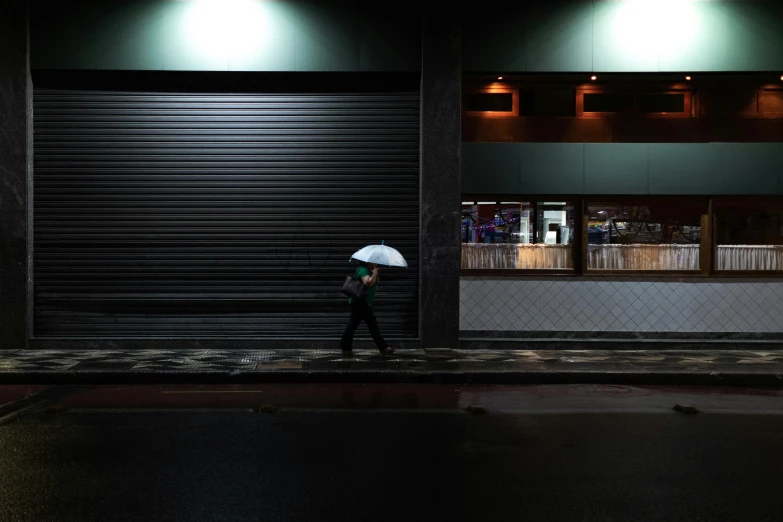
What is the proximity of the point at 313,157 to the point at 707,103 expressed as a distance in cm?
637

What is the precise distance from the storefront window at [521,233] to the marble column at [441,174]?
486mm

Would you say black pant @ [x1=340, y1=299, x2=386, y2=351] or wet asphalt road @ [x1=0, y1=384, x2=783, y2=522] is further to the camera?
black pant @ [x1=340, y1=299, x2=386, y2=351]

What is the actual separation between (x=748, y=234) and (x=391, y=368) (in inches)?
261

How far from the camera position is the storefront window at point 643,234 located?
1395 centimetres

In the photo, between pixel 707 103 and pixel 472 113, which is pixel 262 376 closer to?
pixel 472 113

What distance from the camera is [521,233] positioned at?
13953 mm

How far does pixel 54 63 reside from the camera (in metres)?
13.4

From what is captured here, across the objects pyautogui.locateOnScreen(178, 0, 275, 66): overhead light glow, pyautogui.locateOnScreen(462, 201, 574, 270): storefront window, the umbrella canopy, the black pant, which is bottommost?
the black pant

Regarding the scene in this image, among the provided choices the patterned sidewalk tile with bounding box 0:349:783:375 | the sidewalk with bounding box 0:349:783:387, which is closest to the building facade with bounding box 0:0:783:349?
the patterned sidewalk tile with bounding box 0:349:783:375

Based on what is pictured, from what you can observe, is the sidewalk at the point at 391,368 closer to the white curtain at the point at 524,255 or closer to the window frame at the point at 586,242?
the window frame at the point at 586,242

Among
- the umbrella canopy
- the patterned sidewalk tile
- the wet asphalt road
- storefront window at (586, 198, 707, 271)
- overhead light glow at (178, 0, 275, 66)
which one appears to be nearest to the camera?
the wet asphalt road

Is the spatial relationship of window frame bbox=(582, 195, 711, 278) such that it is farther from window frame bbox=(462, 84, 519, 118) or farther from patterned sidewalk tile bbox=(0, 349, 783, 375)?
window frame bbox=(462, 84, 519, 118)

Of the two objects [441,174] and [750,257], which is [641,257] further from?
[441,174]

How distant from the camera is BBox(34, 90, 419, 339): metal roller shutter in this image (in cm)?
1367
